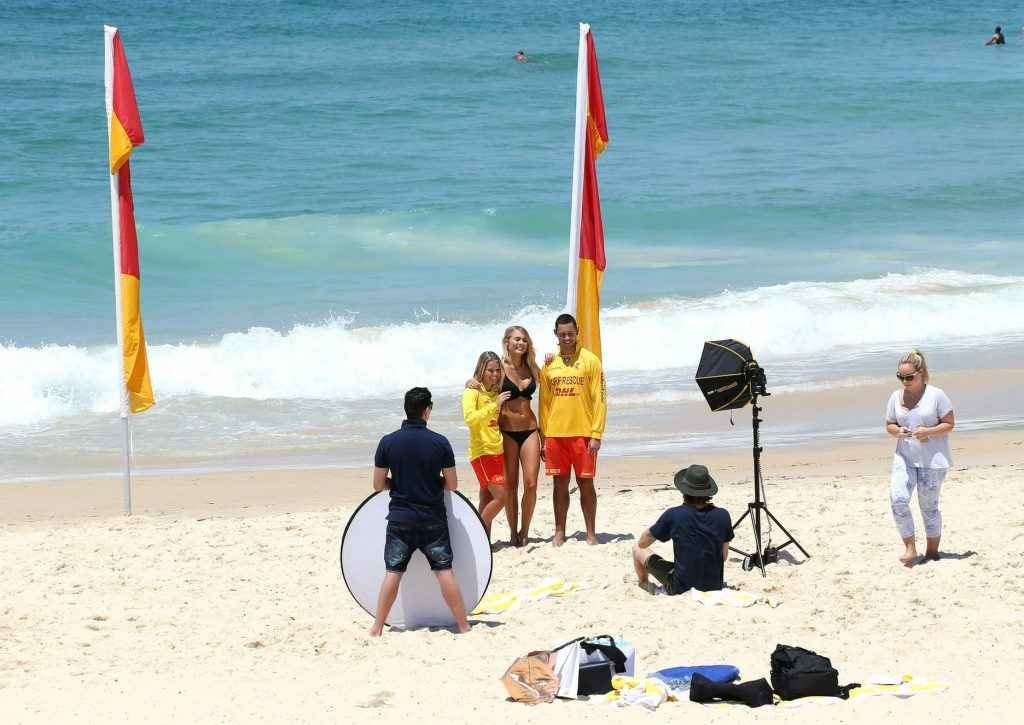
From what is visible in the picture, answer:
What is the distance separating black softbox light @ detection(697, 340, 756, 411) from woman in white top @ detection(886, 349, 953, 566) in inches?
33.6

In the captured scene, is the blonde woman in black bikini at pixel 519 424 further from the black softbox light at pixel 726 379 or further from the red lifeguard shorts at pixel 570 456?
the black softbox light at pixel 726 379

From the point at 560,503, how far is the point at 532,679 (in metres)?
2.61

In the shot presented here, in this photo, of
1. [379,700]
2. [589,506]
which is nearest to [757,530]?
[589,506]

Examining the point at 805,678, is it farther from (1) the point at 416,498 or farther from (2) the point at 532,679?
(1) the point at 416,498

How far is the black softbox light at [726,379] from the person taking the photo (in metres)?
8.47

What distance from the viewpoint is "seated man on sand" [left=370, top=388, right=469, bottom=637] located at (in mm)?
7457

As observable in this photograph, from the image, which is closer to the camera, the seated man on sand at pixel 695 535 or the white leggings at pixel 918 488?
the seated man on sand at pixel 695 535

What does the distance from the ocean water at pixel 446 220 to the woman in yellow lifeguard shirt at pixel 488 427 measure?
13.2 feet

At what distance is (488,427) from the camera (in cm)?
898

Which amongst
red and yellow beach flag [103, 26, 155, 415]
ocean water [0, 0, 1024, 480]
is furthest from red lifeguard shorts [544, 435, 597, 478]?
ocean water [0, 0, 1024, 480]

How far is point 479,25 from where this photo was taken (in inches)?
1969

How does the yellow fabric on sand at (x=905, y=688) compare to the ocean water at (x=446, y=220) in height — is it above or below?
below

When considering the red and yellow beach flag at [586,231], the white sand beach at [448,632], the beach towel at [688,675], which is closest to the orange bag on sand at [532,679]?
the white sand beach at [448,632]

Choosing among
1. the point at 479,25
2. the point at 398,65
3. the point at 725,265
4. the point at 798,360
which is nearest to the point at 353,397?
the point at 798,360
